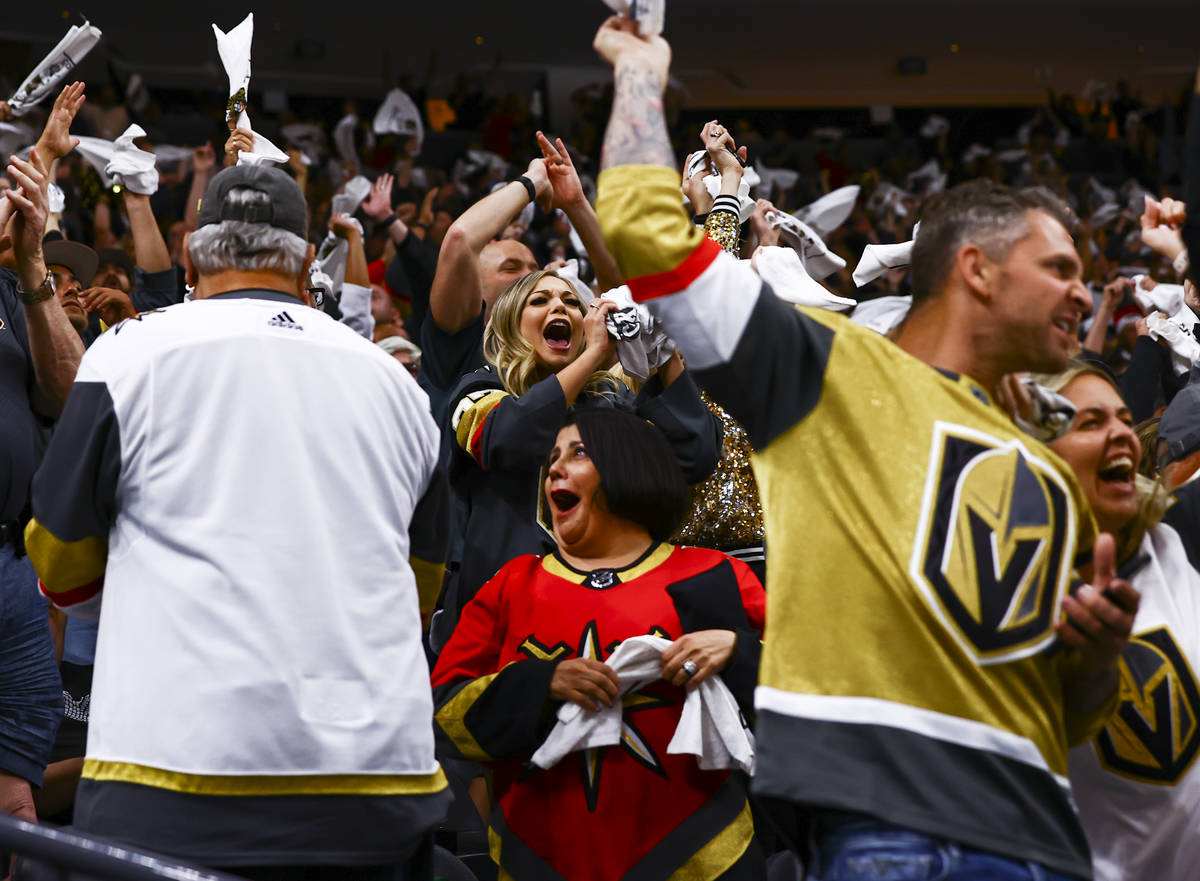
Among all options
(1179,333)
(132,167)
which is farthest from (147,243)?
(1179,333)

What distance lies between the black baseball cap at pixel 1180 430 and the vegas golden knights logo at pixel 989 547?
165cm

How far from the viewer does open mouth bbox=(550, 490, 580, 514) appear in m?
2.89

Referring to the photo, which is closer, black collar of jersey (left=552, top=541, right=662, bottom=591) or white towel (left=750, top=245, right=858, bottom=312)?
white towel (left=750, top=245, right=858, bottom=312)

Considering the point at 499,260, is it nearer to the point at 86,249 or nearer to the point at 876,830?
the point at 86,249

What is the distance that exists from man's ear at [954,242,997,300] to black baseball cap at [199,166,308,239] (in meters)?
1.07

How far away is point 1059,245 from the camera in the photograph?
189cm

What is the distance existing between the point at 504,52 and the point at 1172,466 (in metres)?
13.0

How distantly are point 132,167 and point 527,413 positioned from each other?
168cm

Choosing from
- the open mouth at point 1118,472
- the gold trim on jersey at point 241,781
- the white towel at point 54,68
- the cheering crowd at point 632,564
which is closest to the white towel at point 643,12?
the cheering crowd at point 632,564

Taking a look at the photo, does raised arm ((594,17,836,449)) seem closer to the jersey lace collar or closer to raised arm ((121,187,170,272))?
the jersey lace collar

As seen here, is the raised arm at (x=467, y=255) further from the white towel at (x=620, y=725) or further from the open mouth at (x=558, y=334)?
the white towel at (x=620, y=725)

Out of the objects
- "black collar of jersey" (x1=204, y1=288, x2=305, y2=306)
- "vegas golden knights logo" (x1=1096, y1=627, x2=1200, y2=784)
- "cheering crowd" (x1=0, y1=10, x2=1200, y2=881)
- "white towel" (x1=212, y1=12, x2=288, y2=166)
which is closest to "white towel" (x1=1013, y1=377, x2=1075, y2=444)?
"cheering crowd" (x1=0, y1=10, x2=1200, y2=881)

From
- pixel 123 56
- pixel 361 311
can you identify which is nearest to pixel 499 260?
pixel 361 311

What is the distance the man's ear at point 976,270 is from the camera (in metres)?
1.88
